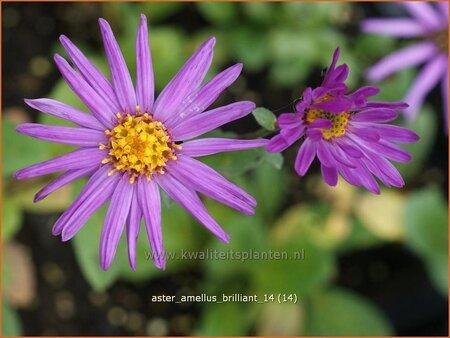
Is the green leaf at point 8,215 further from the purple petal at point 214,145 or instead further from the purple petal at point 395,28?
the purple petal at point 395,28

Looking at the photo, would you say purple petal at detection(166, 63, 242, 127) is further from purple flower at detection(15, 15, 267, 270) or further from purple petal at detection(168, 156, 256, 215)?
purple petal at detection(168, 156, 256, 215)

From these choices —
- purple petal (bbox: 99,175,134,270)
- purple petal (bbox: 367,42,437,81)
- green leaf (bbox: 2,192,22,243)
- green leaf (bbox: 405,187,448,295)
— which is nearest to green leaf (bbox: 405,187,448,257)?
green leaf (bbox: 405,187,448,295)

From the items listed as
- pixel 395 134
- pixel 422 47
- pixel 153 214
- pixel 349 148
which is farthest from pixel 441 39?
pixel 153 214

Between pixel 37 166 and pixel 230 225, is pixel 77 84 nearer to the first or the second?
pixel 37 166

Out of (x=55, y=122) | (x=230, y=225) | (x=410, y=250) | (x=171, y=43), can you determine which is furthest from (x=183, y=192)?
(x=410, y=250)

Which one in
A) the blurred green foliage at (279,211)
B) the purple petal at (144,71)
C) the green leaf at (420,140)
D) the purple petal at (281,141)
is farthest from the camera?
the green leaf at (420,140)


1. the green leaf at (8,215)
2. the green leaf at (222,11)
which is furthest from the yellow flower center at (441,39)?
the green leaf at (8,215)
